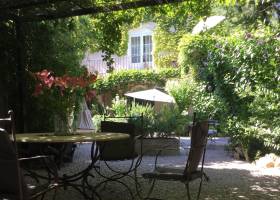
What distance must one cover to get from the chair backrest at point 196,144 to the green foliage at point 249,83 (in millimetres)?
5042

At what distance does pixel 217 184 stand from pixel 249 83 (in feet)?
13.4

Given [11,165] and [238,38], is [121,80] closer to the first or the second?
[238,38]

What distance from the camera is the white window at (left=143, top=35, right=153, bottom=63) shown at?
86.6 ft

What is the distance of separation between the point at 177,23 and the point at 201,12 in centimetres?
1595

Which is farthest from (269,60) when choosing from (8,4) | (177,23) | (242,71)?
(177,23)

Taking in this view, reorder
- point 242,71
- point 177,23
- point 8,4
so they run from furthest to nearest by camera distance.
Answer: point 177,23 < point 242,71 < point 8,4

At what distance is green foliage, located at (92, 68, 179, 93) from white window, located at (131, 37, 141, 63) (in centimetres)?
539

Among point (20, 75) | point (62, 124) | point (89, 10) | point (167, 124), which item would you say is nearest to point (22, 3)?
point (89, 10)

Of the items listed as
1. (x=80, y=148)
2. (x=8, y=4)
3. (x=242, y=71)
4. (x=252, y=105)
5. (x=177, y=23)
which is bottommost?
(x=80, y=148)

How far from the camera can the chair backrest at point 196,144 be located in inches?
201

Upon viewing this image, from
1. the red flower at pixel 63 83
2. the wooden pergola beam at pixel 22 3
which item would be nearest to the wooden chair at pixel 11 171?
the red flower at pixel 63 83

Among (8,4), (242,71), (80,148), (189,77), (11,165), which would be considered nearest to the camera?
(11,165)

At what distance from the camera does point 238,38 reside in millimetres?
11414

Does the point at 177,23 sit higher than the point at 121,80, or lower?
higher
